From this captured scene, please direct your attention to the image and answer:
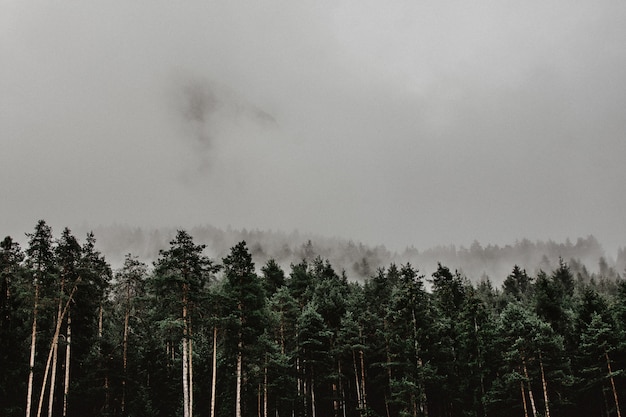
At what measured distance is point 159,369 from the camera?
43156 mm

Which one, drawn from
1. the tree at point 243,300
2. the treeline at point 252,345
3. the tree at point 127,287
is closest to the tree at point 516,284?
the treeline at point 252,345

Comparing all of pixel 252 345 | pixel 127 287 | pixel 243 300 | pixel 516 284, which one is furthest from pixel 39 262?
pixel 516 284

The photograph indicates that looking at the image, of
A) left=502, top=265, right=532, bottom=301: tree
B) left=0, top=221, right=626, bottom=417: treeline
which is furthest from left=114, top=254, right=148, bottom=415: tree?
left=502, top=265, right=532, bottom=301: tree

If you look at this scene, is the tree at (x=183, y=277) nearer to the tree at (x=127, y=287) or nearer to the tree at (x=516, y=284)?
the tree at (x=127, y=287)

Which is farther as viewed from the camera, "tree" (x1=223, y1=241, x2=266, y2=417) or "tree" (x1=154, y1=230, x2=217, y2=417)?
"tree" (x1=223, y1=241, x2=266, y2=417)

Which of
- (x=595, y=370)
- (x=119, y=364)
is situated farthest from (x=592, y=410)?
(x=119, y=364)

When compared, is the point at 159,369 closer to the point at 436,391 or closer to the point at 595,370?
the point at 436,391

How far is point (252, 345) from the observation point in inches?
1299

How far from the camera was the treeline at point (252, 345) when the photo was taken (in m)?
30.1

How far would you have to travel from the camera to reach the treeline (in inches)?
1187

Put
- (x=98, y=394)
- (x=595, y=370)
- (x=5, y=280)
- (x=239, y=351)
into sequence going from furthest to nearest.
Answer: (x=595, y=370), (x=98, y=394), (x=239, y=351), (x=5, y=280)

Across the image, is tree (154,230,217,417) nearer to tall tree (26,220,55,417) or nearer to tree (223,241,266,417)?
tree (223,241,266,417)

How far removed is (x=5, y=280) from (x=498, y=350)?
1695 inches

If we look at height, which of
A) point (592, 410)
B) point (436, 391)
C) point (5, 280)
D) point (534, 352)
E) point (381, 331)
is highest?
point (5, 280)
